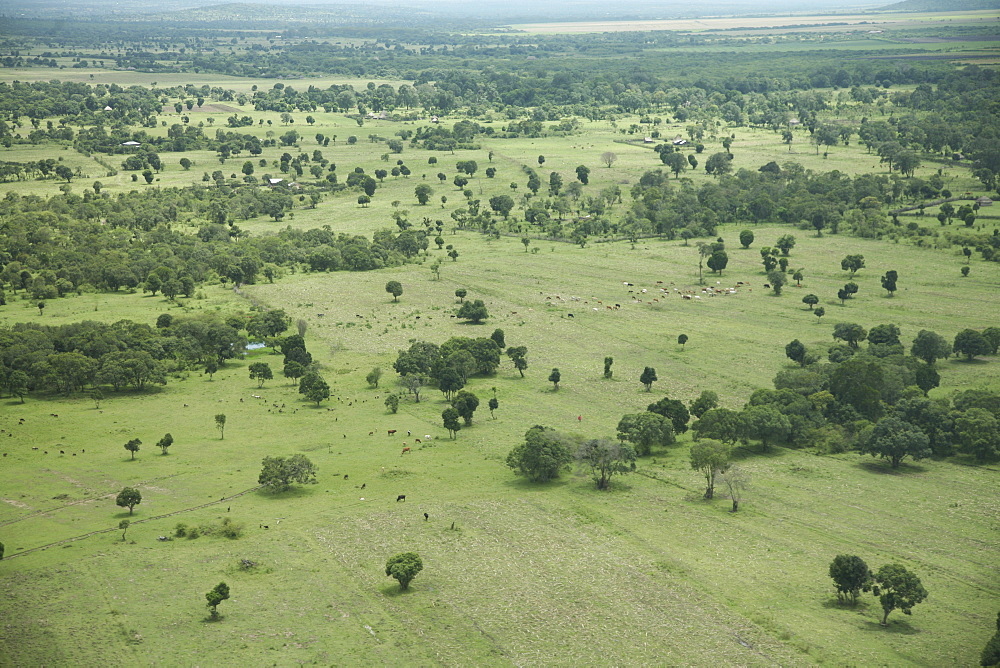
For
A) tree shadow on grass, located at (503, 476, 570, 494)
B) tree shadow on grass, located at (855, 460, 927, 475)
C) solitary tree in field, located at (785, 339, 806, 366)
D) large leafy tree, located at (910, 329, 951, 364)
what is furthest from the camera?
solitary tree in field, located at (785, 339, 806, 366)

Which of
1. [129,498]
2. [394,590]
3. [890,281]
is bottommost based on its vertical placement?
[394,590]

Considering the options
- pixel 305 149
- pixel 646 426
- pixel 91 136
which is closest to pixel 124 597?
pixel 646 426

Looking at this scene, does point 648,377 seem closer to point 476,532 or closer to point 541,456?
point 541,456

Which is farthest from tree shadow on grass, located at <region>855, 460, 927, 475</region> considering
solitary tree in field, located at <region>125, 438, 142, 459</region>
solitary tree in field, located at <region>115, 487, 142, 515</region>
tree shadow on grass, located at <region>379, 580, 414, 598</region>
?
solitary tree in field, located at <region>125, 438, 142, 459</region>

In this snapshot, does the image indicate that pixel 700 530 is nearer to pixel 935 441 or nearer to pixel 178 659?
pixel 935 441

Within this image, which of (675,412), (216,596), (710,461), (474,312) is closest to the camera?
(216,596)

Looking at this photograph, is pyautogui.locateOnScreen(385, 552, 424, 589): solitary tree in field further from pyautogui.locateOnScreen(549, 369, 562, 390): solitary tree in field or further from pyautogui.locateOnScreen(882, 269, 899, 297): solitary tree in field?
pyautogui.locateOnScreen(882, 269, 899, 297): solitary tree in field

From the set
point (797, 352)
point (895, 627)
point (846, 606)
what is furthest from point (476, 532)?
point (797, 352)
